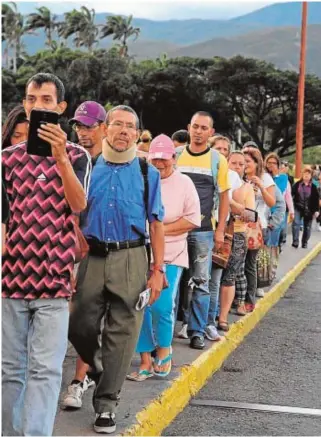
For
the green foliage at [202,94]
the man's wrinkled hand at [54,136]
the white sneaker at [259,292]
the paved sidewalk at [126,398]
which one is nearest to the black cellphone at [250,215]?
the paved sidewalk at [126,398]

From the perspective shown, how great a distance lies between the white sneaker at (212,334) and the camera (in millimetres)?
7141

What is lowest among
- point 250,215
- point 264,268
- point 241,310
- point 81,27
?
point 241,310

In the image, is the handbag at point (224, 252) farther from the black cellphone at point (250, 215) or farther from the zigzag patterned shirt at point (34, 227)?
the zigzag patterned shirt at point (34, 227)

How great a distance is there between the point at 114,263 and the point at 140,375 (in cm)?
139

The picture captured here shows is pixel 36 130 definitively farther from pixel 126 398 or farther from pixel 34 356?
pixel 126 398

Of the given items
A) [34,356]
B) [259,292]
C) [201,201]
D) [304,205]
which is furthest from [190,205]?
[304,205]

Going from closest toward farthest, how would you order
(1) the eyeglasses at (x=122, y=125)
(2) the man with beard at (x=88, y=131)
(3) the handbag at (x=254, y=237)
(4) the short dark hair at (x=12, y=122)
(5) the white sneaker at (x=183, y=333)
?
1. (4) the short dark hair at (x=12, y=122)
2. (1) the eyeglasses at (x=122, y=125)
3. (2) the man with beard at (x=88, y=131)
4. (5) the white sneaker at (x=183, y=333)
5. (3) the handbag at (x=254, y=237)

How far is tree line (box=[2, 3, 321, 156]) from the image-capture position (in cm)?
5844

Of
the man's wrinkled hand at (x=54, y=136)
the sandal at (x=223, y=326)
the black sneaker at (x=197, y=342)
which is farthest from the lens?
the sandal at (x=223, y=326)

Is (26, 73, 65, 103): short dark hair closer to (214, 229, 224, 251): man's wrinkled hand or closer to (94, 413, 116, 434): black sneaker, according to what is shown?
(94, 413, 116, 434): black sneaker

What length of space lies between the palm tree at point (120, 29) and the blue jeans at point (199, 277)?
312 ft

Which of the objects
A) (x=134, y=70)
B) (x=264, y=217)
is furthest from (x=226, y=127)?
(x=264, y=217)

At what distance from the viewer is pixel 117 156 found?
467 centimetres

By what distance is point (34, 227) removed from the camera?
3.75 meters
